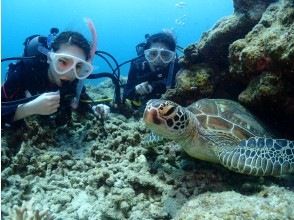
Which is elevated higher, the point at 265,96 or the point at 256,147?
the point at 265,96

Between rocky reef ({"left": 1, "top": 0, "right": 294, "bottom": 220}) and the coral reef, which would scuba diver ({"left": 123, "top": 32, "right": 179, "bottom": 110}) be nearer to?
rocky reef ({"left": 1, "top": 0, "right": 294, "bottom": 220})

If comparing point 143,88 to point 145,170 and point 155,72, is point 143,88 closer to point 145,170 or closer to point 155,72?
point 155,72

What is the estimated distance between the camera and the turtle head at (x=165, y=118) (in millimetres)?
3232

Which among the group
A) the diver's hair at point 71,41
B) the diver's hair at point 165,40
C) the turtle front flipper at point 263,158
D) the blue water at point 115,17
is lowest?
the turtle front flipper at point 263,158

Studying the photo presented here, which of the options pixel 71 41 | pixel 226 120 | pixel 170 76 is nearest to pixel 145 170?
pixel 226 120

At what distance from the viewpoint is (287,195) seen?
2.76m

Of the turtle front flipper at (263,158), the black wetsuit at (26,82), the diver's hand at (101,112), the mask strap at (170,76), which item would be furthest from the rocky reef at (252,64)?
the black wetsuit at (26,82)

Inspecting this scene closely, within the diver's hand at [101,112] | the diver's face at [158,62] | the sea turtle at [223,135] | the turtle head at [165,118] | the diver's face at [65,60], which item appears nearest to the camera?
the sea turtle at [223,135]

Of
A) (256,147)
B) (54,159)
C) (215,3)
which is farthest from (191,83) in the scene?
(215,3)

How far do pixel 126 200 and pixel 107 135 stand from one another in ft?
5.06

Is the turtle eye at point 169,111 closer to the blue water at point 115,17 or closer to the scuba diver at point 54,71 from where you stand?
the scuba diver at point 54,71

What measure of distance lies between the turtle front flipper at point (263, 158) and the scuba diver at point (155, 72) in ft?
9.63

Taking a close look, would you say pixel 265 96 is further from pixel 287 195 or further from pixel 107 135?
pixel 107 135

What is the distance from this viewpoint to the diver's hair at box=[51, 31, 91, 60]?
4312 mm
